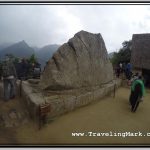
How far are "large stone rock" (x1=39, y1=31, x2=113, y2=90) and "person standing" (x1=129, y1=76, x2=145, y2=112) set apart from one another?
744mm

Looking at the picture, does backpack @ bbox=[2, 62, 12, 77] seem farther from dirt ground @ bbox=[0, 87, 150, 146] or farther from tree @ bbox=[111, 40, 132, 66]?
tree @ bbox=[111, 40, 132, 66]

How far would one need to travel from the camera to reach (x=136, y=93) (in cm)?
390

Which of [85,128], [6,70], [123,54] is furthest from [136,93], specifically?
[6,70]

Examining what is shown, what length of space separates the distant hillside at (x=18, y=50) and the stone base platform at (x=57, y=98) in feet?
2.06

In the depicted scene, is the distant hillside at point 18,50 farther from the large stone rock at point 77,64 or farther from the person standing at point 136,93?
the person standing at point 136,93

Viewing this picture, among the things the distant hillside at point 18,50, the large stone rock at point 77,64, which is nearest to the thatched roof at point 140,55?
the large stone rock at point 77,64

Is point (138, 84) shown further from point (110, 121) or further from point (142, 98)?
point (110, 121)

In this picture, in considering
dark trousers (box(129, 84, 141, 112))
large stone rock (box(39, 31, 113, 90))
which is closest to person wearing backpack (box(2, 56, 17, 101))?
large stone rock (box(39, 31, 113, 90))

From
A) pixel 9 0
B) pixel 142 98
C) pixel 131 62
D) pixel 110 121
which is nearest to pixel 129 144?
pixel 110 121

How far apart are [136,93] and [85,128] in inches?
40.8

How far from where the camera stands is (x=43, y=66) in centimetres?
381

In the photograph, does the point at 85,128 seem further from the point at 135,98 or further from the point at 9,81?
the point at 9,81

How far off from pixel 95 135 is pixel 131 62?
155 cm

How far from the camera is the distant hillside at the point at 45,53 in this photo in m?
3.52
